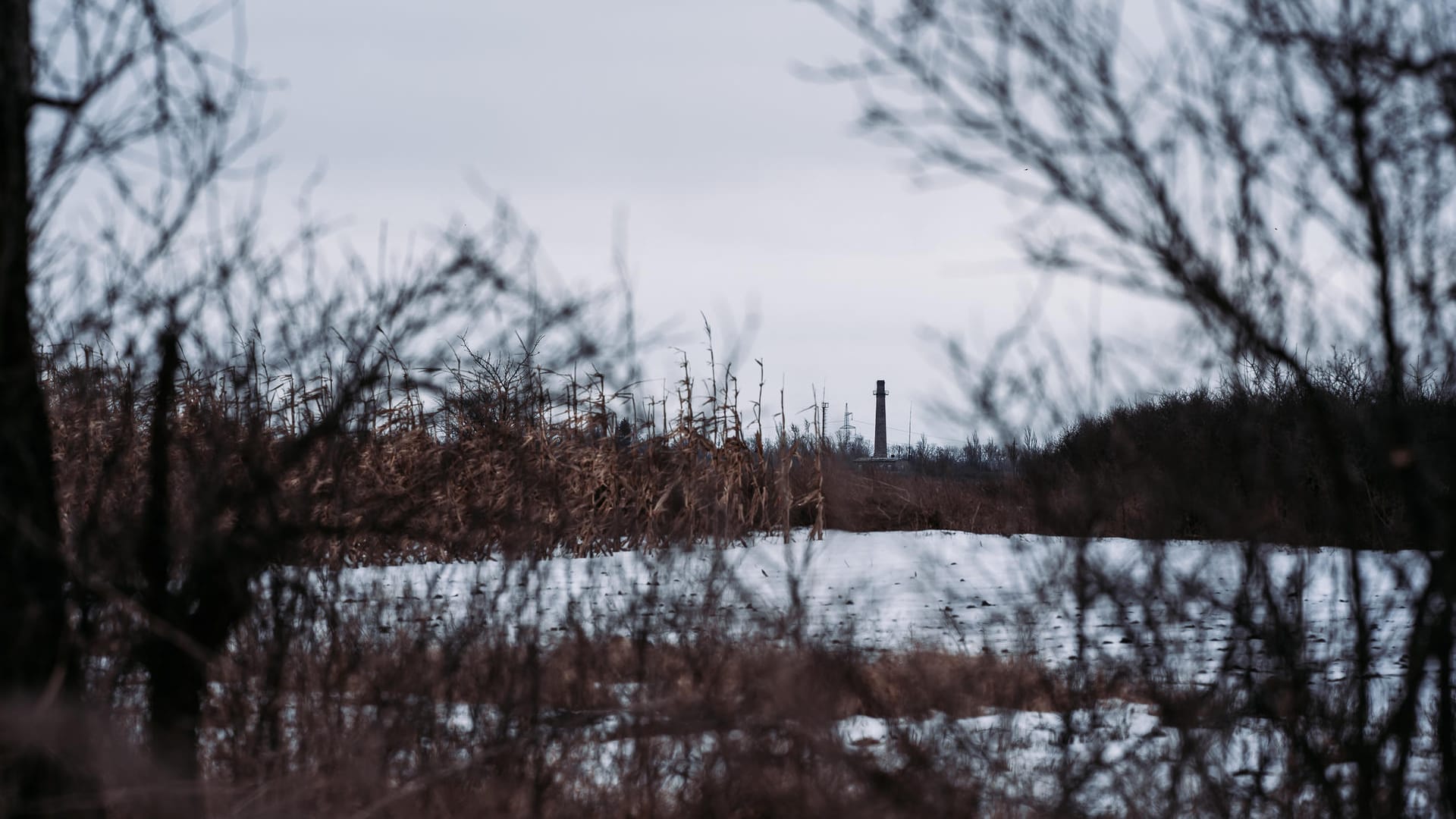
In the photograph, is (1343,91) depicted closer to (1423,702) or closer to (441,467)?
(441,467)

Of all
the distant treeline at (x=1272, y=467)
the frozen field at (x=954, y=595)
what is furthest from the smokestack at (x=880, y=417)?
the distant treeline at (x=1272, y=467)

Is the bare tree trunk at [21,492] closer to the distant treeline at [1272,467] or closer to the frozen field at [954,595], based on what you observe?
the frozen field at [954,595]

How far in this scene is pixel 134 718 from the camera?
3.26 m

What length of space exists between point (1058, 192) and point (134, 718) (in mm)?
2966

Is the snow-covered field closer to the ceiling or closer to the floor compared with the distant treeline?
closer to the floor

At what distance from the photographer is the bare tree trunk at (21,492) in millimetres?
2229

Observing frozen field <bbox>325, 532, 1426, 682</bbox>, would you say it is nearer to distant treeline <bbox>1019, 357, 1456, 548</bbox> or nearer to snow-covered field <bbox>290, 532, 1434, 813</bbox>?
snow-covered field <bbox>290, 532, 1434, 813</bbox>

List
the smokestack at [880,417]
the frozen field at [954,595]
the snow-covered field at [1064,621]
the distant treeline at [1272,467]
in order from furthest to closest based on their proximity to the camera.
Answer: the smokestack at [880,417] → the frozen field at [954,595] → the snow-covered field at [1064,621] → the distant treeline at [1272,467]

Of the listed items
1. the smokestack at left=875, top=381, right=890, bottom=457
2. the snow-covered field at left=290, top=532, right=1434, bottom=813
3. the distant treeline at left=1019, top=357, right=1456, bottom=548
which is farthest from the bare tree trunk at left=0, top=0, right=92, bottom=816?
the smokestack at left=875, top=381, right=890, bottom=457

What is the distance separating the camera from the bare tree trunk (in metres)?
2.23

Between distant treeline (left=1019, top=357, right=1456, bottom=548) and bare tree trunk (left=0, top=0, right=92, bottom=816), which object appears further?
distant treeline (left=1019, top=357, right=1456, bottom=548)

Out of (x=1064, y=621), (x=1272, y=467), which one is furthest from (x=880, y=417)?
(x=1272, y=467)

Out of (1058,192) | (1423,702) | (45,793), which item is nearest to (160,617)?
(45,793)

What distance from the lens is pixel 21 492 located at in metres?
2.28
